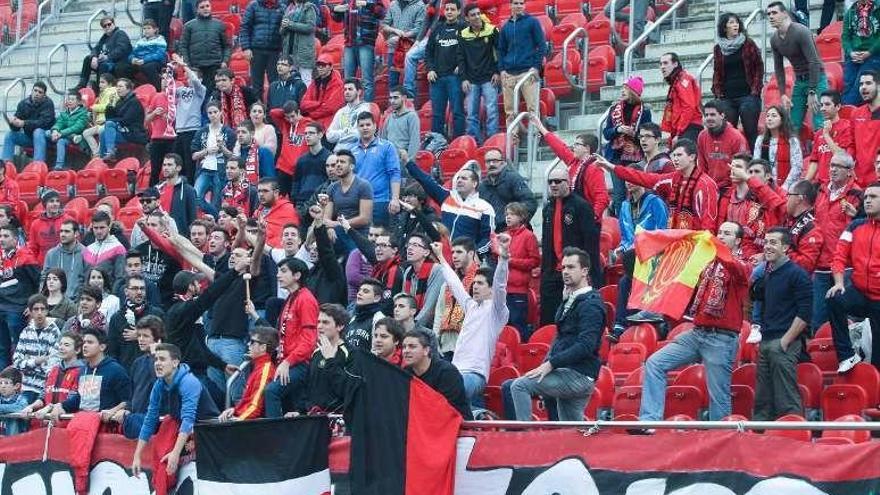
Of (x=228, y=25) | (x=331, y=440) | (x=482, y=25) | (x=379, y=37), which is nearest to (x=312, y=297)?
(x=331, y=440)

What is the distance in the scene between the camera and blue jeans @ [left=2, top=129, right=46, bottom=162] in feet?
71.7

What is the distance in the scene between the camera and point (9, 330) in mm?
17406

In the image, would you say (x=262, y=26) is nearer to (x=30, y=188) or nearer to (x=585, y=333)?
(x=30, y=188)

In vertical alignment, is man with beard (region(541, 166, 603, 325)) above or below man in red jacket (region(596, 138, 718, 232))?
below

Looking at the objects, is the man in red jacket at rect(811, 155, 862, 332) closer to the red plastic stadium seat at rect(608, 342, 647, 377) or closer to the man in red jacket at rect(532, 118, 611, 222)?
the red plastic stadium seat at rect(608, 342, 647, 377)

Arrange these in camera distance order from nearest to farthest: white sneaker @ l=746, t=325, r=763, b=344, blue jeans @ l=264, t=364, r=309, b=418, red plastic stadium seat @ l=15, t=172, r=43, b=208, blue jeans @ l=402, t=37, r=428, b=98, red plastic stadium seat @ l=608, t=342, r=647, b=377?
white sneaker @ l=746, t=325, r=763, b=344
blue jeans @ l=264, t=364, r=309, b=418
red plastic stadium seat @ l=608, t=342, r=647, b=377
blue jeans @ l=402, t=37, r=428, b=98
red plastic stadium seat @ l=15, t=172, r=43, b=208

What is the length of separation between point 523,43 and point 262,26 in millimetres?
4185

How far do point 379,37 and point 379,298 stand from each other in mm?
8151

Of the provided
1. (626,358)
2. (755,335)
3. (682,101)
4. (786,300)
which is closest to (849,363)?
(786,300)

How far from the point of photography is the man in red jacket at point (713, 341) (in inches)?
476

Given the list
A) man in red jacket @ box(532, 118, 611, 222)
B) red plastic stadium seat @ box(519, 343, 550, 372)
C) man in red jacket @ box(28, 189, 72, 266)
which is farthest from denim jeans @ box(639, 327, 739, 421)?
man in red jacket @ box(28, 189, 72, 266)

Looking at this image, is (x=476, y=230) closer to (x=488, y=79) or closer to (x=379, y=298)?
(x=379, y=298)

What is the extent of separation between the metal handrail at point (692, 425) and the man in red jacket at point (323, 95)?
27.6 feet

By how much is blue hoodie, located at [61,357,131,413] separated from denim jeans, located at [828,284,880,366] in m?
5.24
